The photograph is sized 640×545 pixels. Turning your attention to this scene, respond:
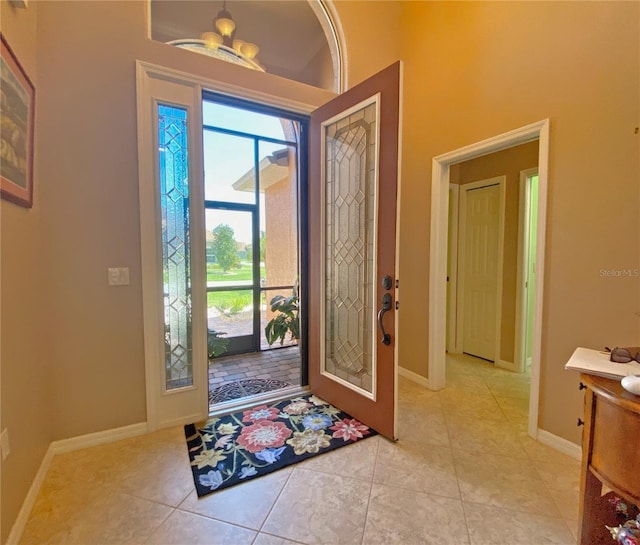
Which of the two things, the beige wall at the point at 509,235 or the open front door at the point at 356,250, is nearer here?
the open front door at the point at 356,250

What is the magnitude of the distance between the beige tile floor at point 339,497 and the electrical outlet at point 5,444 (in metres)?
0.38

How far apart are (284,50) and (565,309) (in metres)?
2.74

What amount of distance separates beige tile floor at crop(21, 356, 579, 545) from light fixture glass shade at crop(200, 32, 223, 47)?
8.99ft

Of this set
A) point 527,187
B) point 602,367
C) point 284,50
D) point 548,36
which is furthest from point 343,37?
point 602,367

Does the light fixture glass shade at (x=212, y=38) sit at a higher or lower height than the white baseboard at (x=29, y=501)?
higher

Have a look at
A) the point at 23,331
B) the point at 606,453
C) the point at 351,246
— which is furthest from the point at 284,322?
Result: the point at 606,453

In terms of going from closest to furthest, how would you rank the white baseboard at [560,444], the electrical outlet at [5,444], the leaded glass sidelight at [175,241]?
1. the electrical outlet at [5,444]
2. the white baseboard at [560,444]
3. the leaded glass sidelight at [175,241]

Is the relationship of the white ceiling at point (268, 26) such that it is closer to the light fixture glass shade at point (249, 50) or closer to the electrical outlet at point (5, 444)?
the light fixture glass shade at point (249, 50)

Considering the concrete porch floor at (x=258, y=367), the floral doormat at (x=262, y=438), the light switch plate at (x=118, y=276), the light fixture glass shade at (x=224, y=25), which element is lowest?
the concrete porch floor at (x=258, y=367)

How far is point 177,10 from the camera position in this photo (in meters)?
2.22

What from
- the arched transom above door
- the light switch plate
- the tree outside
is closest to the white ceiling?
the arched transom above door

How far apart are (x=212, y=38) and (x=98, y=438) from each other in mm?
2829

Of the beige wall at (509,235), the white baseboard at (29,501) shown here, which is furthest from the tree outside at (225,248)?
the beige wall at (509,235)

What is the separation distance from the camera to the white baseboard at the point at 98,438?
6.22ft
